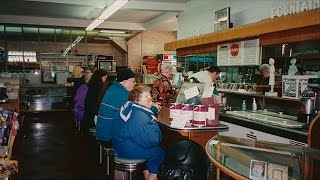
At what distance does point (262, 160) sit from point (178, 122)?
136 centimetres

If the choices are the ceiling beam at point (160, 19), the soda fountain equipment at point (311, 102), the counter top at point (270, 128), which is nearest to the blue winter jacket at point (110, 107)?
the counter top at point (270, 128)

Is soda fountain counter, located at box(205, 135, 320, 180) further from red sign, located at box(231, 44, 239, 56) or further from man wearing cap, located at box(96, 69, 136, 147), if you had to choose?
red sign, located at box(231, 44, 239, 56)

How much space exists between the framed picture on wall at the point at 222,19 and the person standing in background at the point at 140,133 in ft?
11.2

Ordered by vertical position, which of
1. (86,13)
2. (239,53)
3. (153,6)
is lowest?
(239,53)

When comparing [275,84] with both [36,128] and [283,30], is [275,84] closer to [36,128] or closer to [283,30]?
[283,30]

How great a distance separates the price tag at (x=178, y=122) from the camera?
371cm

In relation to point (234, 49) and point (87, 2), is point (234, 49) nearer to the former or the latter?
point (234, 49)

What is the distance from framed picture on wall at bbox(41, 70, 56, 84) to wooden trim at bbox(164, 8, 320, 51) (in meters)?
8.37

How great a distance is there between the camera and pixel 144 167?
11.7 ft

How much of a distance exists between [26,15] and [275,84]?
9.30m

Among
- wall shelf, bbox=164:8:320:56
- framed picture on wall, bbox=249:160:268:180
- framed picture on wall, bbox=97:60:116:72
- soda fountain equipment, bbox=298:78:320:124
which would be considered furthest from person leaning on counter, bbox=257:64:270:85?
framed picture on wall, bbox=97:60:116:72

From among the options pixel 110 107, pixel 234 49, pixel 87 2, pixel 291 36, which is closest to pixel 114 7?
pixel 87 2

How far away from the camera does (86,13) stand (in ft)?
35.8

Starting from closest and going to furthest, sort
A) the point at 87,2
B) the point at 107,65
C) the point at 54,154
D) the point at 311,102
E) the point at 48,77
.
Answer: the point at 311,102
the point at 54,154
the point at 87,2
the point at 48,77
the point at 107,65
